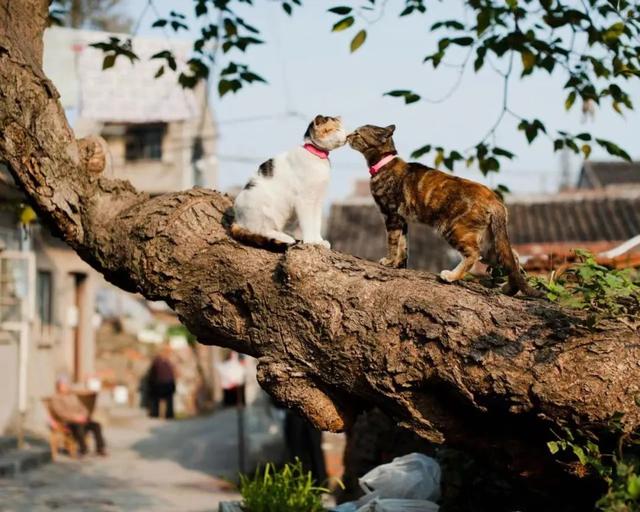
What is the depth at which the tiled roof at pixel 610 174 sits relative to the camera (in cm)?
3294

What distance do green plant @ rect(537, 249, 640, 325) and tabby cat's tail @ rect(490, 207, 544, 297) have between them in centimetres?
20

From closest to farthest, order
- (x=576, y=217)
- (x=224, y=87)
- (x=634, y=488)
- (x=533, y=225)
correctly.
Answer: (x=634, y=488), (x=224, y=87), (x=533, y=225), (x=576, y=217)

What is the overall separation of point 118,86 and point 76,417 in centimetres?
997

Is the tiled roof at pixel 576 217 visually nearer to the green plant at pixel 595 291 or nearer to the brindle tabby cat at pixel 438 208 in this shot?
the green plant at pixel 595 291

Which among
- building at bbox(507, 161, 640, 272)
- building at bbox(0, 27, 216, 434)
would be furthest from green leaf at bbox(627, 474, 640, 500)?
building at bbox(507, 161, 640, 272)

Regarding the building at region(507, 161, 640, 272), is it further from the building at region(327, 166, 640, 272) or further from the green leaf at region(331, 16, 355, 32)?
the green leaf at region(331, 16, 355, 32)

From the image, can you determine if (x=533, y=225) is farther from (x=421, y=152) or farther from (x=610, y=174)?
(x=421, y=152)

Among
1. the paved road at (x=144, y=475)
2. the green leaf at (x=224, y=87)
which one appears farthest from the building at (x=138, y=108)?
the green leaf at (x=224, y=87)

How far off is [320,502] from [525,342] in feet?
11.9

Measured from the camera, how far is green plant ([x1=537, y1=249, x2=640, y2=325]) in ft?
14.4

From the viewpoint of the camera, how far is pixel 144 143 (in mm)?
29000

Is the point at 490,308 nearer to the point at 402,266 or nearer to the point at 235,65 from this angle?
the point at 402,266

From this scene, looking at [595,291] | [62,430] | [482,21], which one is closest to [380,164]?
[595,291]

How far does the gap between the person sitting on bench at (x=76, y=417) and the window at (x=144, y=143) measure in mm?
12155
